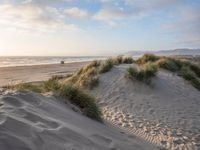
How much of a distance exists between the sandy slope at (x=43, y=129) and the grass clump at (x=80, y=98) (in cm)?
60

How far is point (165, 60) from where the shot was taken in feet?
50.1

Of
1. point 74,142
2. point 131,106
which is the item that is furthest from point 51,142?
point 131,106

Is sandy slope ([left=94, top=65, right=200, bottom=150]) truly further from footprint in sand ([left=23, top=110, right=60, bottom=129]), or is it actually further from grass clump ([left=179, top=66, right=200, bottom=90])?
footprint in sand ([left=23, top=110, right=60, bottom=129])

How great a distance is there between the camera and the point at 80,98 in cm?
722

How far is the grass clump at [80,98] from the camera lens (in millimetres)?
7019

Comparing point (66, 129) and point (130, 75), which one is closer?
point (66, 129)

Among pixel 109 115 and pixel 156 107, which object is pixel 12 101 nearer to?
pixel 109 115

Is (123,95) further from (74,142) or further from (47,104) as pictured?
(74,142)

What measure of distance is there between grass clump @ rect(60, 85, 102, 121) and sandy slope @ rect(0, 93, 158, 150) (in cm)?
60

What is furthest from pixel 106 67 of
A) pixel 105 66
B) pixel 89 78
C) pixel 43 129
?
pixel 43 129

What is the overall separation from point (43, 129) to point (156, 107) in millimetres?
6359

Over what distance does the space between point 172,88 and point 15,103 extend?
25.9 feet

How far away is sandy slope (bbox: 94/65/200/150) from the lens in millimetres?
7785

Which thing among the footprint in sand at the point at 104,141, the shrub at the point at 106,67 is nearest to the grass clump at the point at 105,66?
the shrub at the point at 106,67
